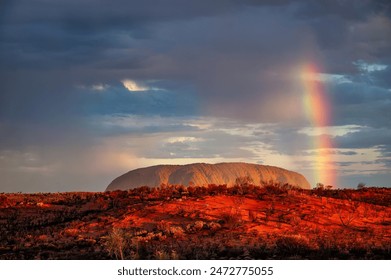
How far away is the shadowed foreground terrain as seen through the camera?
22.0m

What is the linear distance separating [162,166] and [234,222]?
48.4m

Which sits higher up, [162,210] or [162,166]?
[162,166]

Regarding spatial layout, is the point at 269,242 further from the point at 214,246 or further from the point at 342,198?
the point at 342,198

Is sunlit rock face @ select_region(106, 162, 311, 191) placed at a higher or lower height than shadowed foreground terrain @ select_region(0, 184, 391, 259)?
higher

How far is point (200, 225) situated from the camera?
27.4m

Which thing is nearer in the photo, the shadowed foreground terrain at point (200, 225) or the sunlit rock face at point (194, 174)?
the shadowed foreground terrain at point (200, 225)

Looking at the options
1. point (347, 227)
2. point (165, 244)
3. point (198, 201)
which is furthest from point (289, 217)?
point (165, 244)

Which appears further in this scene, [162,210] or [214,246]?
[162,210]

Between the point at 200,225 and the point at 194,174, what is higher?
the point at 194,174

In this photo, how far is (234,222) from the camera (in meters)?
28.0

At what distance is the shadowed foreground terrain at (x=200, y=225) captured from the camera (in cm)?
2200

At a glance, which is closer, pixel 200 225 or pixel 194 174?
pixel 200 225

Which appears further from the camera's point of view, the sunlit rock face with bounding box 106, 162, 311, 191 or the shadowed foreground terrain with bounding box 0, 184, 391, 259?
the sunlit rock face with bounding box 106, 162, 311, 191
